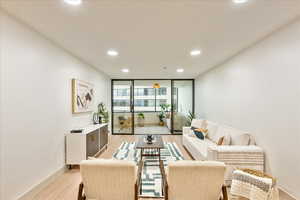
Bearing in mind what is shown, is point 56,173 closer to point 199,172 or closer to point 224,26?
point 199,172

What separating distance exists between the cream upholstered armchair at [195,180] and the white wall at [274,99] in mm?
1376

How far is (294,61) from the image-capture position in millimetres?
2188

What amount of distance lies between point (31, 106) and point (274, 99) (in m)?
3.74

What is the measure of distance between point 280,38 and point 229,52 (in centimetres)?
109

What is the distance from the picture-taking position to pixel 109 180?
1679mm

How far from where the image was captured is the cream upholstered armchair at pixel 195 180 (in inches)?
63.7

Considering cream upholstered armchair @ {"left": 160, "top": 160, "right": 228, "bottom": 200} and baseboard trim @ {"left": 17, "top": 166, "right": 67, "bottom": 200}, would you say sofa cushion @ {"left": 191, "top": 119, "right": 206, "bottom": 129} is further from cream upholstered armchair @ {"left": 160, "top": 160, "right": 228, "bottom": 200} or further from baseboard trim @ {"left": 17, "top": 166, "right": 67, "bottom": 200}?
baseboard trim @ {"left": 17, "top": 166, "right": 67, "bottom": 200}

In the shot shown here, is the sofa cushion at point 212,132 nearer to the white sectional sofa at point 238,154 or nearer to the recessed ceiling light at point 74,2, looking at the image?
the white sectional sofa at point 238,154

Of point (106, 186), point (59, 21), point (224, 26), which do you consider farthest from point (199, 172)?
point (59, 21)

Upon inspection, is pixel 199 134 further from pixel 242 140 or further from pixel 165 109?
pixel 165 109

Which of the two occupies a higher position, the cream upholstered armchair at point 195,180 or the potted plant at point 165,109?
the potted plant at point 165,109

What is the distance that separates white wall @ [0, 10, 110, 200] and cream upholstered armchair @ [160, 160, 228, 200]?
2.02 meters

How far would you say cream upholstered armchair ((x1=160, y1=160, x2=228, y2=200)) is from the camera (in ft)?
5.31

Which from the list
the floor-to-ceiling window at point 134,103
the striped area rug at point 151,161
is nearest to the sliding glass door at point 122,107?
the floor-to-ceiling window at point 134,103
